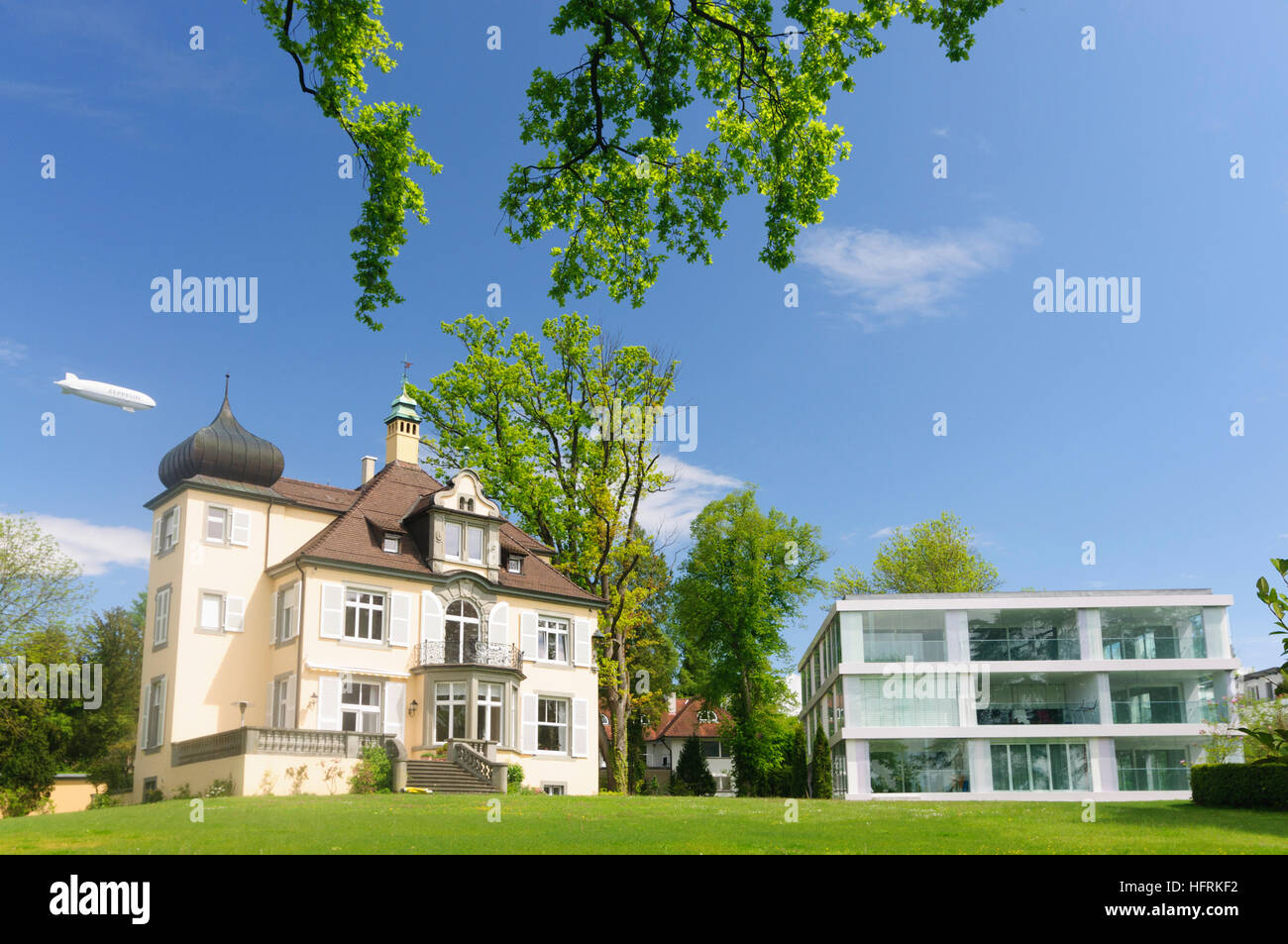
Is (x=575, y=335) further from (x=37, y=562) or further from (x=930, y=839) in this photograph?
(x=930, y=839)

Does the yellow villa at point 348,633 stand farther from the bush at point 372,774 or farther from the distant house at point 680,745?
the distant house at point 680,745

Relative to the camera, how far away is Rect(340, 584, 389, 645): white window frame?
33.3 metres

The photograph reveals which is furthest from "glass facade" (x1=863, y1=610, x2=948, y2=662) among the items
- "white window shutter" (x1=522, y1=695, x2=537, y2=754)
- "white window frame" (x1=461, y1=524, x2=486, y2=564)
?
A: "white window frame" (x1=461, y1=524, x2=486, y2=564)

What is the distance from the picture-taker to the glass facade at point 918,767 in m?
44.7

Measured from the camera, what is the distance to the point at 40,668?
41.7 metres

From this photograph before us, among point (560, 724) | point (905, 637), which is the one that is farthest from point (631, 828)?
point (905, 637)

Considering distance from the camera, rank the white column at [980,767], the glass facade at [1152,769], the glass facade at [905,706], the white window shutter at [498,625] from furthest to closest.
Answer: the glass facade at [905,706]
the white column at [980,767]
the glass facade at [1152,769]
the white window shutter at [498,625]

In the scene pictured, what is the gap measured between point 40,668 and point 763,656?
101 ft

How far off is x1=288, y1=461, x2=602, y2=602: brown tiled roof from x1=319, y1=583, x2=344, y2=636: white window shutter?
899mm

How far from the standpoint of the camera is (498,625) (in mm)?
36562

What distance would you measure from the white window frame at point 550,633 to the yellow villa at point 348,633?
0.07m

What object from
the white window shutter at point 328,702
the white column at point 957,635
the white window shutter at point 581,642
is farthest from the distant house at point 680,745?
the white window shutter at point 328,702

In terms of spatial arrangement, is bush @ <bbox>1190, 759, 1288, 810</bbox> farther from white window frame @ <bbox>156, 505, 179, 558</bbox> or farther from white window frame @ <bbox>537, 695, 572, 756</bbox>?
white window frame @ <bbox>156, 505, 179, 558</bbox>
